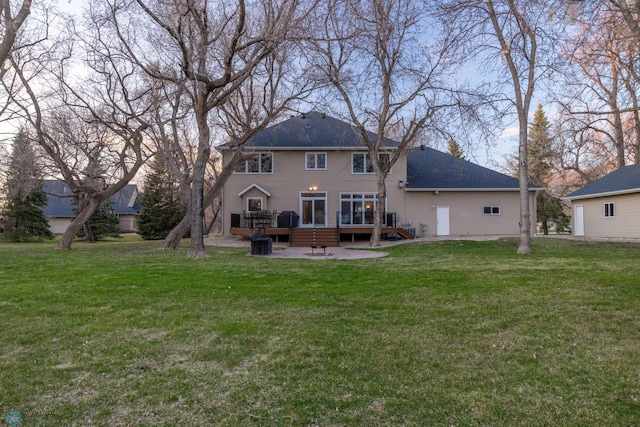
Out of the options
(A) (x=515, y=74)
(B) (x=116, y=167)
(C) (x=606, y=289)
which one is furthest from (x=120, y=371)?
(B) (x=116, y=167)

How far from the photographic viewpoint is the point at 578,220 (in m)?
A: 21.6

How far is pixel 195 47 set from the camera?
1225 cm

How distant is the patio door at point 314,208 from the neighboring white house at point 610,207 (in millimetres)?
14041

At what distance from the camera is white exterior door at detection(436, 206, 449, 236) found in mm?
21500

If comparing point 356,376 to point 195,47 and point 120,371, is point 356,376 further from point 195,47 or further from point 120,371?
point 195,47

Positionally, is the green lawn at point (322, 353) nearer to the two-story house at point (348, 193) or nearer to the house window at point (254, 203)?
the house window at point (254, 203)

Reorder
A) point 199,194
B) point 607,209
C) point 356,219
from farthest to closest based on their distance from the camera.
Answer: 1. point 356,219
2. point 607,209
3. point 199,194

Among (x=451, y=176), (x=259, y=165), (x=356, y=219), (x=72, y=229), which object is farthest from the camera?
(x=451, y=176)

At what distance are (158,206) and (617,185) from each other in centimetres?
2832

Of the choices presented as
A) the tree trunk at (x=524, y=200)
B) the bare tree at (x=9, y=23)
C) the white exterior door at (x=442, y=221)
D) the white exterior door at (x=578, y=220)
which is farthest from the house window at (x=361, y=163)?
the bare tree at (x=9, y=23)

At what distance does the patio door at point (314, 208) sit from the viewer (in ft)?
70.1

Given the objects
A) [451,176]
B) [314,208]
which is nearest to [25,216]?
[314,208]

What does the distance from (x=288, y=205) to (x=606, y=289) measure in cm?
1638

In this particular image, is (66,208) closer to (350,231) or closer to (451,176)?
(350,231)
